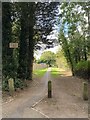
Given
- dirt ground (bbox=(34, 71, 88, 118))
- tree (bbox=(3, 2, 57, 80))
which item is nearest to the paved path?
dirt ground (bbox=(34, 71, 88, 118))

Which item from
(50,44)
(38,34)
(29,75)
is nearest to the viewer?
(29,75)

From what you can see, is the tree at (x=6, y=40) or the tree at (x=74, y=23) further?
the tree at (x=74, y=23)

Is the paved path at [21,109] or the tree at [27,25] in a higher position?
the tree at [27,25]

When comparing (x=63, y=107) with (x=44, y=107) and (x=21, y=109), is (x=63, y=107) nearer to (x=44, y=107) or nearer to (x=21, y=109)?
(x=44, y=107)

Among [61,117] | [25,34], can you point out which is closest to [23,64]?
Answer: [25,34]

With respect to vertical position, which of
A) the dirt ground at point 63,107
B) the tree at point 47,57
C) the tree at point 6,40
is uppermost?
the tree at point 6,40

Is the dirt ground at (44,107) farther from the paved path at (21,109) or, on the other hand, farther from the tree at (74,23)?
the tree at (74,23)

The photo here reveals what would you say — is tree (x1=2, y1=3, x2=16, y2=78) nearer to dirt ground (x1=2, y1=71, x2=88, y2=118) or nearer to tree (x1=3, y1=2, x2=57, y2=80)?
tree (x1=3, y1=2, x2=57, y2=80)

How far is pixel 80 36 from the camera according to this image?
2973cm

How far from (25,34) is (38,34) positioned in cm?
455

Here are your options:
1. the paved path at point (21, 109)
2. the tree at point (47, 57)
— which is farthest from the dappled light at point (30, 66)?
the tree at point (47, 57)

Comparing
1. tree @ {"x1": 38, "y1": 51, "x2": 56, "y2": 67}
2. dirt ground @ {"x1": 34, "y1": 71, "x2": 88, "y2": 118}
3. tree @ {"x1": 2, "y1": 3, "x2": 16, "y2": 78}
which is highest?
tree @ {"x1": 2, "y1": 3, "x2": 16, "y2": 78}

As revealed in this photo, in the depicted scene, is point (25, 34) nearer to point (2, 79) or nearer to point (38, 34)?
point (38, 34)

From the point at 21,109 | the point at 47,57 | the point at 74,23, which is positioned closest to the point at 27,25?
the point at 74,23
